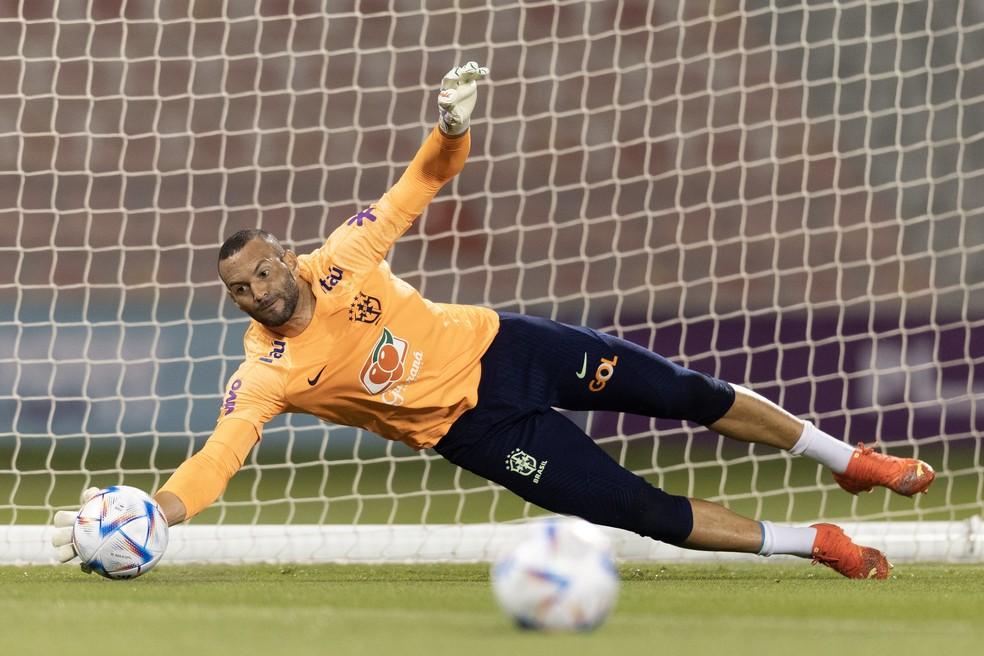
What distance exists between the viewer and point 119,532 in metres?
4.66

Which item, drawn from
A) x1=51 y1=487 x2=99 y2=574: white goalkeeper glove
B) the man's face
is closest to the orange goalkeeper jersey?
the man's face

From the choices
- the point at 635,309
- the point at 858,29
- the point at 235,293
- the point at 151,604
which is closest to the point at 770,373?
the point at 635,309

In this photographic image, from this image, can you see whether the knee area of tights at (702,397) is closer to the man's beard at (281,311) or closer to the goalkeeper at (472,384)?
the goalkeeper at (472,384)

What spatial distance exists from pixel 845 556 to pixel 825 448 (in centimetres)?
43

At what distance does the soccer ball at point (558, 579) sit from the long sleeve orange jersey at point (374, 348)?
1729 millimetres

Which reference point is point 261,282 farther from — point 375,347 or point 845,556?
point 845,556

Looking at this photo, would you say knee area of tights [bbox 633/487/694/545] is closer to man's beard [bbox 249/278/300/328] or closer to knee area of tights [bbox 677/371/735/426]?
knee area of tights [bbox 677/371/735/426]

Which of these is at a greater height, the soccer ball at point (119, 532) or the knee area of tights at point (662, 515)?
the soccer ball at point (119, 532)

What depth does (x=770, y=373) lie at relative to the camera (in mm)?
11047

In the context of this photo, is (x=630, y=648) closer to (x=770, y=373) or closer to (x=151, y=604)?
(x=151, y=604)

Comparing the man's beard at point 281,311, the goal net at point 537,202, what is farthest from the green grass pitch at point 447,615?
the goal net at point 537,202

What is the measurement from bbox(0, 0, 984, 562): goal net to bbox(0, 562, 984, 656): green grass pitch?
4.34 metres

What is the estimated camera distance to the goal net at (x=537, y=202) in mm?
10641

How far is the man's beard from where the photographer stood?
5105mm
